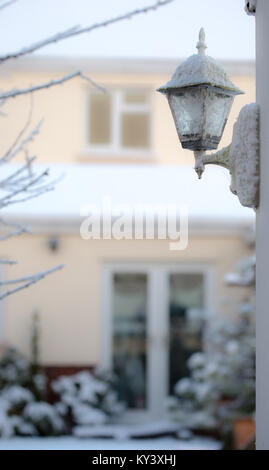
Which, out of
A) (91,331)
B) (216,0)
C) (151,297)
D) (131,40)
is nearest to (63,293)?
(91,331)

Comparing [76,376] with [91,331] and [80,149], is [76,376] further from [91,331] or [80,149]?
[80,149]

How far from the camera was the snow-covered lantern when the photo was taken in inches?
129

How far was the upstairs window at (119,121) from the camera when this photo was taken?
1079 centimetres

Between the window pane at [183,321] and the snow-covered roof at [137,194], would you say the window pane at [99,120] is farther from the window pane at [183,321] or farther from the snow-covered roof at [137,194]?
the window pane at [183,321]

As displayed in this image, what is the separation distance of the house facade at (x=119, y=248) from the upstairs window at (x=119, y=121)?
54 millimetres

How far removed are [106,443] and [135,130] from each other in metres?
4.90

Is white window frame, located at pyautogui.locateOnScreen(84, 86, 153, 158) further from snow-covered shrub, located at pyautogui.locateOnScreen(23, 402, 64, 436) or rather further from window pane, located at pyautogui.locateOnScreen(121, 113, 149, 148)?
snow-covered shrub, located at pyautogui.locateOnScreen(23, 402, 64, 436)

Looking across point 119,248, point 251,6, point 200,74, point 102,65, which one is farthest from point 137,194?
point 200,74

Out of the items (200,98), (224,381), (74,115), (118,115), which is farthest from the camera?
(118,115)

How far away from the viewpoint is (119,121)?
10.8 meters

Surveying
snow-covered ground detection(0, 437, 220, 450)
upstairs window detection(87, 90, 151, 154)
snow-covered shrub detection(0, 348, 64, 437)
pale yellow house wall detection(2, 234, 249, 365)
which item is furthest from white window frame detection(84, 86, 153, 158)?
snow-covered ground detection(0, 437, 220, 450)

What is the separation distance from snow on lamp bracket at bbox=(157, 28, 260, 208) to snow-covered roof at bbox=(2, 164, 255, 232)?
6683mm

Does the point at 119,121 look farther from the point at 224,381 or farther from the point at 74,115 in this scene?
the point at 224,381

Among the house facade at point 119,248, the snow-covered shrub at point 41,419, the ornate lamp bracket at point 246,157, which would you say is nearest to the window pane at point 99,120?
the house facade at point 119,248
